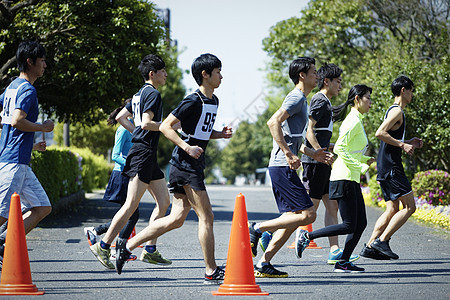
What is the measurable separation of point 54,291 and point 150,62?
257cm

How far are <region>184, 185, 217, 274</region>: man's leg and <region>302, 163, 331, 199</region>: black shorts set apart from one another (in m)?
2.25

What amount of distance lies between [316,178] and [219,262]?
1.42m

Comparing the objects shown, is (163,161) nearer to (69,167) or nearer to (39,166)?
(69,167)

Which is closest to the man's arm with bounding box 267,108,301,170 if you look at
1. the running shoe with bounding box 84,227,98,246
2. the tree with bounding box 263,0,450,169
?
the running shoe with bounding box 84,227,98,246

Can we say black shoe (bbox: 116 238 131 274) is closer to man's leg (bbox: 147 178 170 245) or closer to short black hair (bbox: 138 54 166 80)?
man's leg (bbox: 147 178 170 245)

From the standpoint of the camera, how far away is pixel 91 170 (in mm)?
30281

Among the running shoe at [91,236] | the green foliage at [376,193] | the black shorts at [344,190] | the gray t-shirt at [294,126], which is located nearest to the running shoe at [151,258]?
the running shoe at [91,236]

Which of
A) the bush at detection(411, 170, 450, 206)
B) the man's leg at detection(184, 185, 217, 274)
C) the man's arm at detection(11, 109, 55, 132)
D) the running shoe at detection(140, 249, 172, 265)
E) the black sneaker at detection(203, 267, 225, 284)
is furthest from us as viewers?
the bush at detection(411, 170, 450, 206)

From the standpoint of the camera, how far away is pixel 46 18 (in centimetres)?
1481

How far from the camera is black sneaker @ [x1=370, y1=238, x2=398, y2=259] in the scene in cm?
855

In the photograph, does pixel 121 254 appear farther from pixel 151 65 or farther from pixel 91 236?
pixel 151 65

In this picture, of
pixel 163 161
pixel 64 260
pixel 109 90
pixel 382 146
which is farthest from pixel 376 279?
pixel 163 161

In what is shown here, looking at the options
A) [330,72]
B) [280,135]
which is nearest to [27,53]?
[280,135]

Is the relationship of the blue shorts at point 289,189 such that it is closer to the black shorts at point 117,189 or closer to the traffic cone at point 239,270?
the traffic cone at point 239,270
